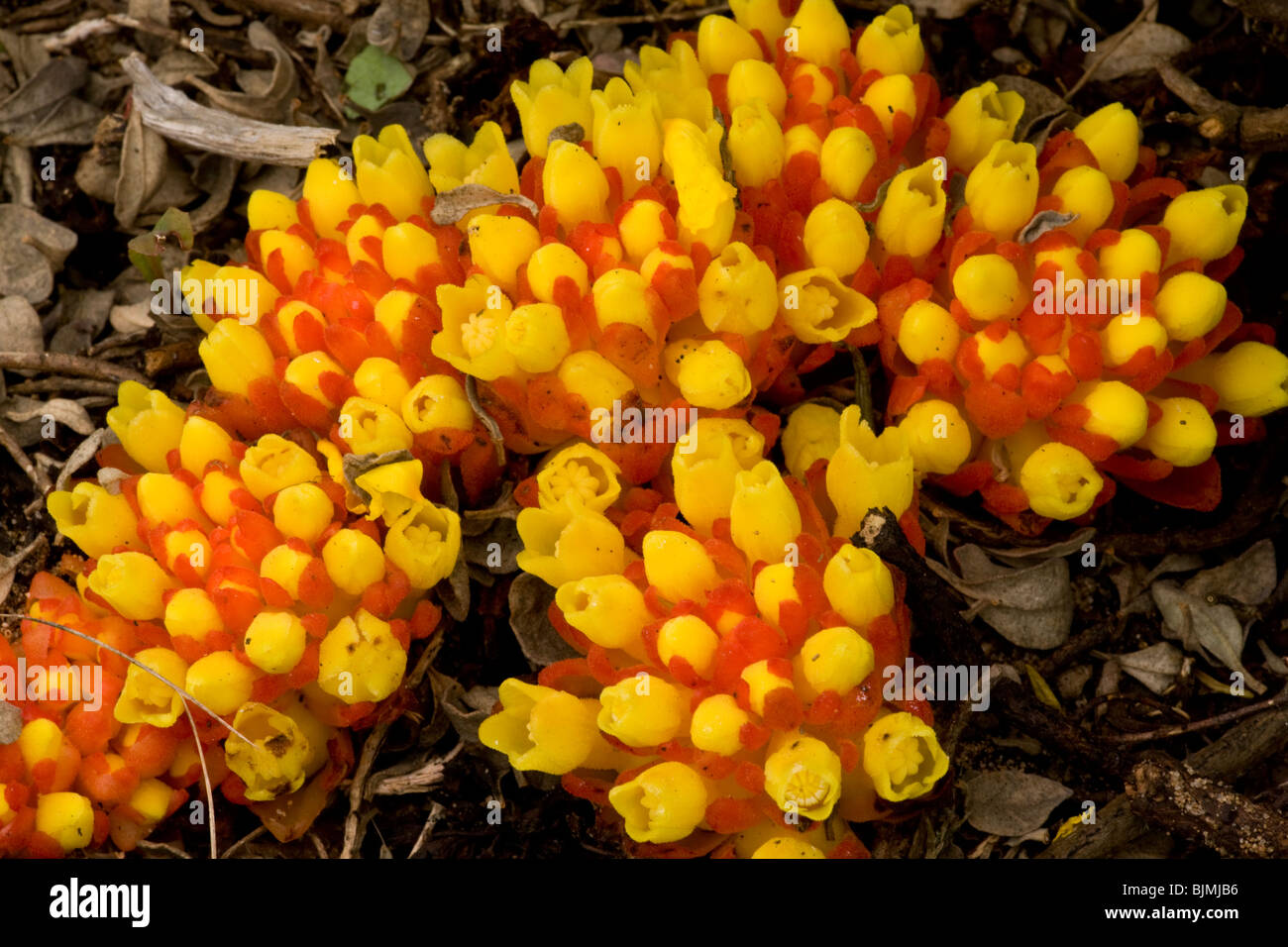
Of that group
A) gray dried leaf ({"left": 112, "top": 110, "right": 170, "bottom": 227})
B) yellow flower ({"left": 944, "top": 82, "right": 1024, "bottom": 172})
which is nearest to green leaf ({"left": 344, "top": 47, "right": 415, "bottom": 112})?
gray dried leaf ({"left": 112, "top": 110, "right": 170, "bottom": 227})

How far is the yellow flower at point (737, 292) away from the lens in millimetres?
2059

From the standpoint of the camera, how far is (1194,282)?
2.11m

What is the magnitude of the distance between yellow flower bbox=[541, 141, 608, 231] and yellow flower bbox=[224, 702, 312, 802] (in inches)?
37.0

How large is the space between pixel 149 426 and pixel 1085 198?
1.64 m

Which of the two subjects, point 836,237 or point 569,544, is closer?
point 569,544

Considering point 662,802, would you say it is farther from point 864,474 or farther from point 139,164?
point 139,164

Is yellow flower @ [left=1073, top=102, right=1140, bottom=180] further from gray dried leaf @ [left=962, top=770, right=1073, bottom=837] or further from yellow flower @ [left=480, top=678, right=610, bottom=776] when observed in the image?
yellow flower @ [left=480, top=678, right=610, bottom=776]

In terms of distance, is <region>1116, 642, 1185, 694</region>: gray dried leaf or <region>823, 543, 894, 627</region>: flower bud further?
<region>1116, 642, 1185, 694</region>: gray dried leaf

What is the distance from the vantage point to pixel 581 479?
210 cm

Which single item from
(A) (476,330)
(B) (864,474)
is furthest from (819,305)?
(A) (476,330)

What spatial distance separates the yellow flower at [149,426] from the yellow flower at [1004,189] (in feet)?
4.66

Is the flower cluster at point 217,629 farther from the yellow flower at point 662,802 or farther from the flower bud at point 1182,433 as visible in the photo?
the flower bud at point 1182,433

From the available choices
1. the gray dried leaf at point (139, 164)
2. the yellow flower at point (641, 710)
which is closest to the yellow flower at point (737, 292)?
A: the yellow flower at point (641, 710)

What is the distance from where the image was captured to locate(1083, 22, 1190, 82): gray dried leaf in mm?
2648
